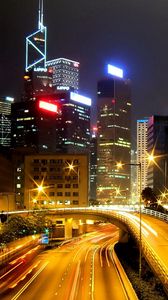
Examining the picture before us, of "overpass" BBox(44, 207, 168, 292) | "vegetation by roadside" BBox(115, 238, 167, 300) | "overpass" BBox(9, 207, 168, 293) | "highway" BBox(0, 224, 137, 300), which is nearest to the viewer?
"overpass" BBox(44, 207, 168, 292)

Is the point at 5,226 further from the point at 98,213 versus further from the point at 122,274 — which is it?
the point at 122,274

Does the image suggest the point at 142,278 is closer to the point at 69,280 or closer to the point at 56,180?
the point at 69,280

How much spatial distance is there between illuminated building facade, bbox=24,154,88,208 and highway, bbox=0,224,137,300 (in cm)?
7146

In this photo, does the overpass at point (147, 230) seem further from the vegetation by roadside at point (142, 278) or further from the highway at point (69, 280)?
the highway at point (69, 280)

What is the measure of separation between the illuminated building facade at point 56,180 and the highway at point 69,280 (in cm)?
7146

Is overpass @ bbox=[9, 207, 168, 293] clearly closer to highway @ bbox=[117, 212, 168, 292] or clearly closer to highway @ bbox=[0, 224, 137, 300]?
highway @ bbox=[117, 212, 168, 292]

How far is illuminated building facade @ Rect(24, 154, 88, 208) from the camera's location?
157875 mm

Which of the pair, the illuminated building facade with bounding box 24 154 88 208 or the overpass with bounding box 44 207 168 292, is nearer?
the overpass with bounding box 44 207 168 292

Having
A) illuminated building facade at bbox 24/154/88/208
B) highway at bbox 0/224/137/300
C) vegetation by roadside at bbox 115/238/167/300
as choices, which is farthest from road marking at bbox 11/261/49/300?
illuminated building facade at bbox 24/154/88/208

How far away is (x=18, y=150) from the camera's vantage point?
178000 millimetres

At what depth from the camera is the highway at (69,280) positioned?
47.5 m

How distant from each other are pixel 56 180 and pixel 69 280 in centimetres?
10587

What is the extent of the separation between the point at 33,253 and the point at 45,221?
3907cm

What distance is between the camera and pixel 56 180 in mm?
162000
